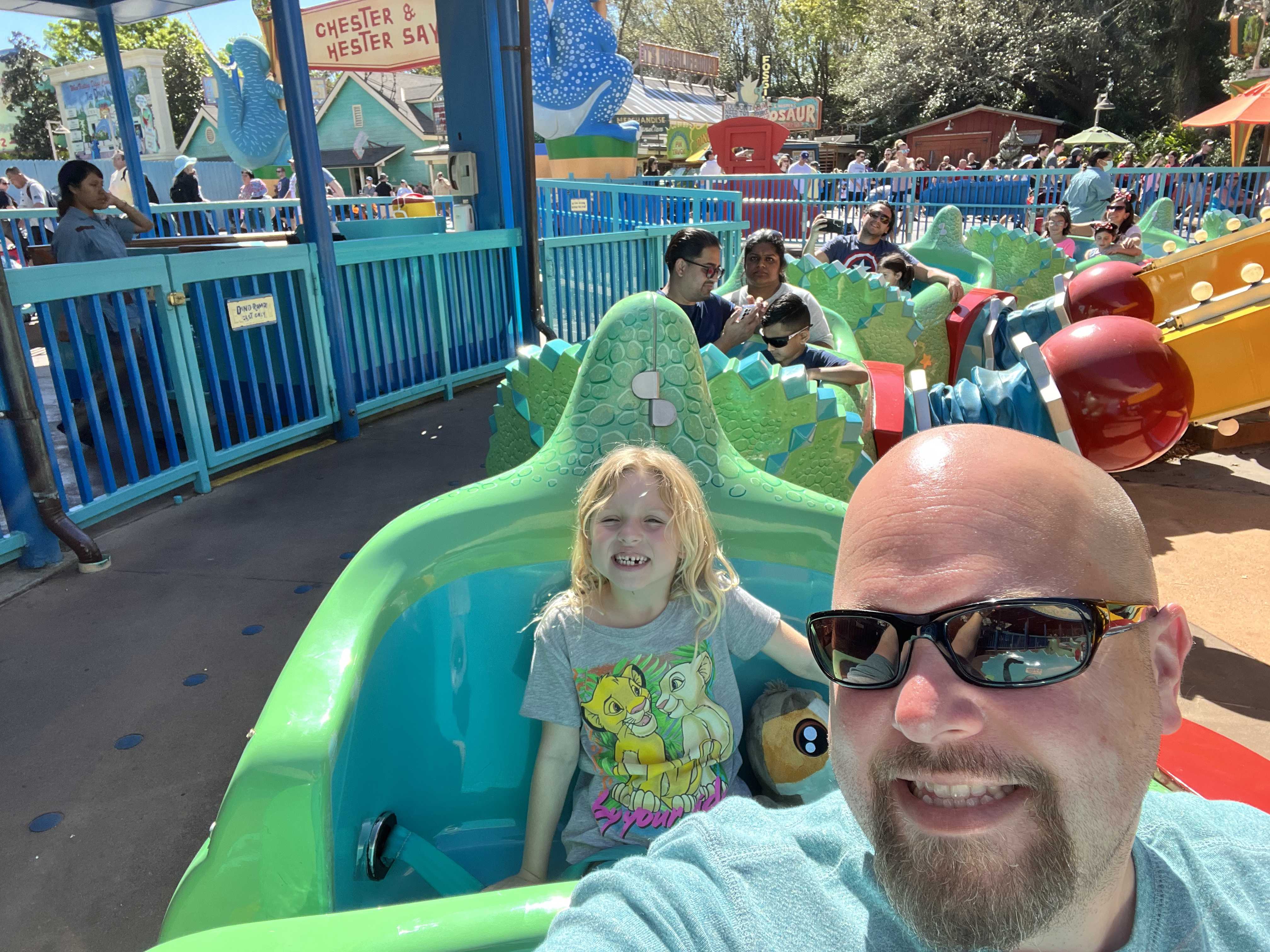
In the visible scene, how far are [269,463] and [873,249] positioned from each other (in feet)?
12.2

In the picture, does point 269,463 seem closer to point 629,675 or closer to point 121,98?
point 121,98

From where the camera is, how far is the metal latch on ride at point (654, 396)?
5.32ft

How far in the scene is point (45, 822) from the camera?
79.0 inches

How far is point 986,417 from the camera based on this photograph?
2.37 metres

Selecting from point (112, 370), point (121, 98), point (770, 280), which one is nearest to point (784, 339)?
point (770, 280)

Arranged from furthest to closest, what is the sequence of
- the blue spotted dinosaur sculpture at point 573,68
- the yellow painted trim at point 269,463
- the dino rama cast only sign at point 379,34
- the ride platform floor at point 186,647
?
the blue spotted dinosaur sculpture at point 573,68
the dino rama cast only sign at point 379,34
the yellow painted trim at point 269,463
the ride platform floor at point 186,647

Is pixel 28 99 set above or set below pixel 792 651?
above

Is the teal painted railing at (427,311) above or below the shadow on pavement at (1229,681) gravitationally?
above

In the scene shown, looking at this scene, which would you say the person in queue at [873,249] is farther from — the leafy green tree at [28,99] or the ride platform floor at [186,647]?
the leafy green tree at [28,99]

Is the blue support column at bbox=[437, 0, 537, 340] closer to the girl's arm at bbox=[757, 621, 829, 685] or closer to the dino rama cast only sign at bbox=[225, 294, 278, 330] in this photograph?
the dino rama cast only sign at bbox=[225, 294, 278, 330]

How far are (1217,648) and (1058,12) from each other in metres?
33.4

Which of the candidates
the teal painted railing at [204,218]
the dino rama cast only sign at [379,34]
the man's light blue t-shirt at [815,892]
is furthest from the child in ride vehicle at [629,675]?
the dino rama cast only sign at [379,34]

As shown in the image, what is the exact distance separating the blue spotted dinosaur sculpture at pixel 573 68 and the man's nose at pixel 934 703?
1305 centimetres

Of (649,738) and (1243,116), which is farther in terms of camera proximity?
(1243,116)
